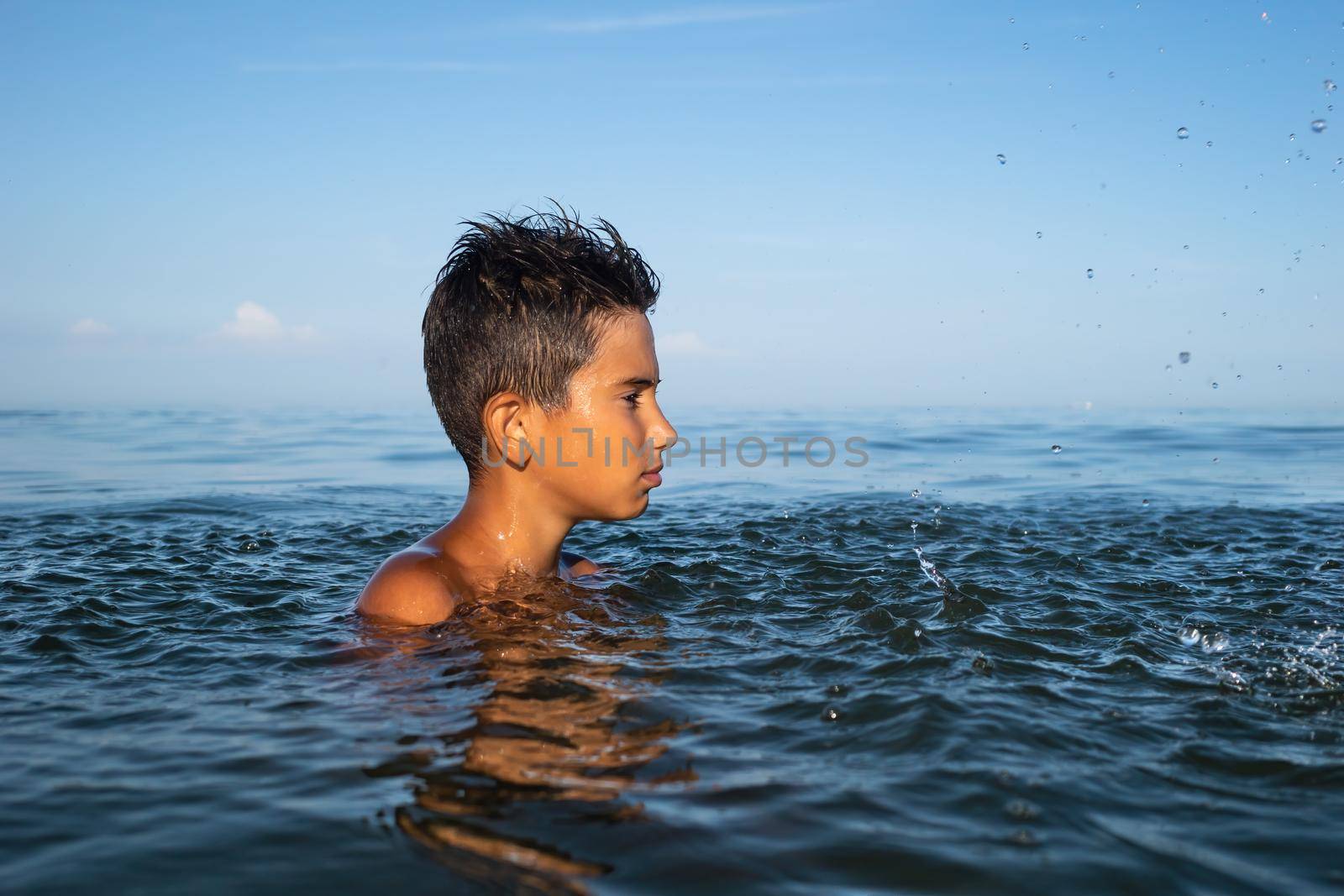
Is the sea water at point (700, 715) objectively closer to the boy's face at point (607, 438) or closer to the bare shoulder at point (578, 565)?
the bare shoulder at point (578, 565)

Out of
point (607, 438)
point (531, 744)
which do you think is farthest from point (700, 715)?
point (607, 438)

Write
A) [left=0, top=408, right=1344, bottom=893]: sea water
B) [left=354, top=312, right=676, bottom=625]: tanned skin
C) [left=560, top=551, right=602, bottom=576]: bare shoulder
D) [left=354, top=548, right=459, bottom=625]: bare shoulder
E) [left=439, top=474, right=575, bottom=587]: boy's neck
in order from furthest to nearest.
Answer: [left=560, top=551, right=602, bottom=576]: bare shoulder
[left=439, top=474, right=575, bottom=587]: boy's neck
[left=354, top=312, right=676, bottom=625]: tanned skin
[left=354, top=548, right=459, bottom=625]: bare shoulder
[left=0, top=408, right=1344, bottom=893]: sea water

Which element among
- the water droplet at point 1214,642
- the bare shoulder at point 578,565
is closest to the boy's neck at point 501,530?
the bare shoulder at point 578,565

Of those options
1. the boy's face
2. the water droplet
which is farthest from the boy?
the water droplet

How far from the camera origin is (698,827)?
218 cm

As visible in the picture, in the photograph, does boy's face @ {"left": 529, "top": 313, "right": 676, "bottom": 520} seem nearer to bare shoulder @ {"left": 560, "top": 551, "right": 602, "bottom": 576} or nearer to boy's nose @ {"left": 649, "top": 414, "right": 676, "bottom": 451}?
Answer: boy's nose @ {"left": 649, "top": 414, "right": 676, "bottom": 451}

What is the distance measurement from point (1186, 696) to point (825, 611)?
1.57 meters

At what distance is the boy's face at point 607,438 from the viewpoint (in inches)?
169

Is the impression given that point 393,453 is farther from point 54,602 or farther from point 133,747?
point 133,747

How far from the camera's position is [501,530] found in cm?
448

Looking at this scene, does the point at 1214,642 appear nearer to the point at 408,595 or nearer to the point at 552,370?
the point at 552,370

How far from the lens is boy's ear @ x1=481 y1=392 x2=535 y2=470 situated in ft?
14.3

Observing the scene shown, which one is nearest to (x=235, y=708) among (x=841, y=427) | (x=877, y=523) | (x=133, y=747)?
(x=133, y=747)

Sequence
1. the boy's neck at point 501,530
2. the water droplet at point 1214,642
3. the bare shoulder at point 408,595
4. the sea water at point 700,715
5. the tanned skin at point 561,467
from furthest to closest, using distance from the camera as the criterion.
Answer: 1. the boy's neck at point 501,530
2. the tanned skin at point 561,467
3. the bare shoulder at point 408,595
4. the water droplet at point 1214,642
5. the sea water at point 700,715
